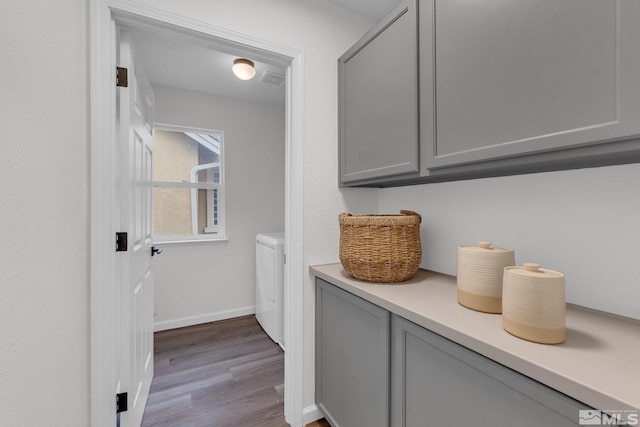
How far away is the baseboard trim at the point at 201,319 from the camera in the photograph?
268 cm

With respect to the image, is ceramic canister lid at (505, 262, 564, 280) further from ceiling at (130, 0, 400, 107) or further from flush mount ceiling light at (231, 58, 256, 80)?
flush mount ceiling light at (231, 58, 256, 80)

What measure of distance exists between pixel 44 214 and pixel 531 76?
1.45 meters

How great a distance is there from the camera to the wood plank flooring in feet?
5.14

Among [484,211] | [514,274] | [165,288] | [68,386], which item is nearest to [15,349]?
[68,386]

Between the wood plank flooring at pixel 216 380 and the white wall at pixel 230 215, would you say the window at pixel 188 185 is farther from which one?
the wood plank flooring at pixel 216 380

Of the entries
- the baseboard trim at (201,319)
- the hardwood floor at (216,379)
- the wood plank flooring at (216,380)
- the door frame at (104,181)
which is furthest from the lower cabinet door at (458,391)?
the baseboard trim at (201,319)

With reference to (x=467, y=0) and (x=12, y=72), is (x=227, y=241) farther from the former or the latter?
(x=467, y=0)

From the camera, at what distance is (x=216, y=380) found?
6.25 ft

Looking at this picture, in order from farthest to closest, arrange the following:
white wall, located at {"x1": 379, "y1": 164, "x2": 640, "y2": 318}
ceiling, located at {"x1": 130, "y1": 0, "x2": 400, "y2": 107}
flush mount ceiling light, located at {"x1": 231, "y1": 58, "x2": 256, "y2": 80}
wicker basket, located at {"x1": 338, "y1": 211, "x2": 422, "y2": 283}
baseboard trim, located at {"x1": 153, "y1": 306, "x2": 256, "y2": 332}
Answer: baseboard trim, located at {"x1": 153, "y1": 306, "x2": 256, "y2": 332}, flush mount ceiling light, located at {"x1": 231, "y1": 58, "x2": 256, "y2": 80}, ceiling, located at {"x1": 130, "y1": 0, "x2": 400, "y2": 107}, wicker basket, located at {"x1": 338, "y1": 211, "x2": 422, "y2": 283}, white wall, located at {"x1": 379, "y1": 164, "x2": 640, "y2": 318}

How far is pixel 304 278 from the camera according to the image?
152 cm

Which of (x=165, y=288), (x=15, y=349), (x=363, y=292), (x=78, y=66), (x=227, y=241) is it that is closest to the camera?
(x=15, y=349)

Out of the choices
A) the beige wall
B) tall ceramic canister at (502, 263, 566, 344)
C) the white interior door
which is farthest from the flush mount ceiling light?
tall ceramic canister at (502, 263, 566, 344)

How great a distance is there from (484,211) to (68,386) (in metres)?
1.73

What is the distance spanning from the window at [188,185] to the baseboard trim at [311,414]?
6.66 ft
